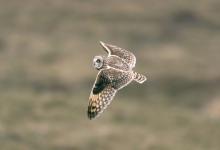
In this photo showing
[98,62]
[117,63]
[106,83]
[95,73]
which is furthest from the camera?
Answer: [95,73]

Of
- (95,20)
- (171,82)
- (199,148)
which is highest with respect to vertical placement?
(95,20)

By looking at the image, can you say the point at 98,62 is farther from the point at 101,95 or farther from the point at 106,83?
the point at 101,95

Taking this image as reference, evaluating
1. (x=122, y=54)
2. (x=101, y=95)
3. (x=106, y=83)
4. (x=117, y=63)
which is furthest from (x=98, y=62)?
(x=122, y=54)

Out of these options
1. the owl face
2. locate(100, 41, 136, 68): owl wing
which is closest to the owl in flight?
the owl face

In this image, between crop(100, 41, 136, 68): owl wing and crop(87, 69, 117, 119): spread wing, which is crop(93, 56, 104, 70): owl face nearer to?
crop(87, 69, 117, 119): spread wing

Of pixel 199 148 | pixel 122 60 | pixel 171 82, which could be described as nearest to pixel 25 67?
pixel 171 82

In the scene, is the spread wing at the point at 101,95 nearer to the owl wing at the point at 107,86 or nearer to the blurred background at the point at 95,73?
the owl wing at the point at 107,86

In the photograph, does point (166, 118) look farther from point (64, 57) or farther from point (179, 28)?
point (179, 28)
